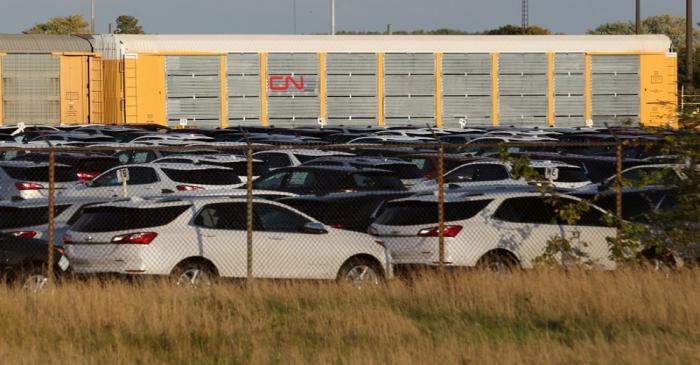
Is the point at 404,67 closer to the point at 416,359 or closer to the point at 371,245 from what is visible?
the point at 371,245

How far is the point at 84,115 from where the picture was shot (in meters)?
64.4

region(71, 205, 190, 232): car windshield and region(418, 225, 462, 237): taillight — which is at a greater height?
region(71, 205, 190, 232): car windshield

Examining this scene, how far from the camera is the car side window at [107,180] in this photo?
88.4 ft

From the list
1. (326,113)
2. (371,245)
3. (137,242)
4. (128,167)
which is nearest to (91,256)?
(137,242)

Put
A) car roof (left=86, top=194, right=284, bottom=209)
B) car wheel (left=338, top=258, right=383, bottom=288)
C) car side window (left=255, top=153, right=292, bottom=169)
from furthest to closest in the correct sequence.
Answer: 1. car side window (left=255, top=153, right=292, bottom=169)
2. car wheel (left=338, top=258, right=383, bottom=288)
3. car roof (left=86, top=194, right=284, bottom=209)

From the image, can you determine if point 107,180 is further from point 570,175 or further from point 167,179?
point 570,175

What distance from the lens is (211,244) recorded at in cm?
1784

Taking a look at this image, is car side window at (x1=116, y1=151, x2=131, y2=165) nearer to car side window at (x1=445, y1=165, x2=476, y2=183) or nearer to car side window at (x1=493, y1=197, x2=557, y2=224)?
car side window at (x1=445, y1=165, x2=476, y2=183)

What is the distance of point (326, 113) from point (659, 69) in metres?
15.6

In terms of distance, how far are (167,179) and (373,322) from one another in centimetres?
1278

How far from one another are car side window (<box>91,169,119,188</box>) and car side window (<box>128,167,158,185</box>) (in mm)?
317

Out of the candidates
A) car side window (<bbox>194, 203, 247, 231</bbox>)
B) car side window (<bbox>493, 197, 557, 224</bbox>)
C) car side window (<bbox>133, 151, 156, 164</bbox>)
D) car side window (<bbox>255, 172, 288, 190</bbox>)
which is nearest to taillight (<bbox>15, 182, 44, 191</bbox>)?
car side window (<bbox>255, 172, 288, 190</bbox>)

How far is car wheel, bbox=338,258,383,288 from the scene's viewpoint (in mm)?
18547

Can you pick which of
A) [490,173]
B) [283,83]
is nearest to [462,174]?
[490,173]
